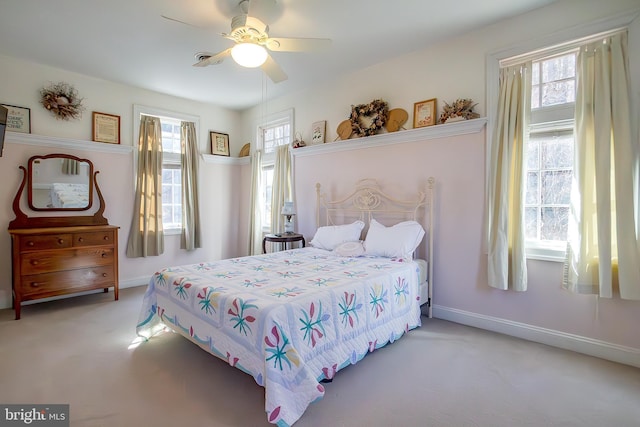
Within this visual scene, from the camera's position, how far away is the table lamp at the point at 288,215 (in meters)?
4.25

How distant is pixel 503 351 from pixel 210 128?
5.16 metres

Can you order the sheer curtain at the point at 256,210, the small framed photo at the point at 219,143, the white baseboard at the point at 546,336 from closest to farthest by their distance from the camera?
1. the white baseboard at the point at 546,336
2. the sheer curtain at the point at 256,210
3. the small framed photo at the point at 219,143

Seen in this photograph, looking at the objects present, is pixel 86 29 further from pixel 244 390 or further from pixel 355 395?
pixel 355 395

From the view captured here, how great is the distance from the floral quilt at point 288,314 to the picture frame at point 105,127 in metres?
2.68

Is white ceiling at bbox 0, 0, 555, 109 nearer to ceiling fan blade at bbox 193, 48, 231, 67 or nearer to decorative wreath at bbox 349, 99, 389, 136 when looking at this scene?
ceiling fan blade at bbox 193, 48, 231, 67

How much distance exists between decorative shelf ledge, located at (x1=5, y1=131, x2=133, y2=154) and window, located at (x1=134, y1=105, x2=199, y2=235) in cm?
57

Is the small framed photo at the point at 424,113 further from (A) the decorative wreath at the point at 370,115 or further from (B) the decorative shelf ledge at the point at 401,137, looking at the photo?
(A) the decorative wreath at the point at 370,115

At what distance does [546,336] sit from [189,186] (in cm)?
489

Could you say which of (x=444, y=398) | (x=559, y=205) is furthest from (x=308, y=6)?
(x=444, y=398)

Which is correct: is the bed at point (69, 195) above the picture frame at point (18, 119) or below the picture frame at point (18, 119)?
below

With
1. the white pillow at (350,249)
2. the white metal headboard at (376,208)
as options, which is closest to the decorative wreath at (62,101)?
the white metal headboard at (376,208)

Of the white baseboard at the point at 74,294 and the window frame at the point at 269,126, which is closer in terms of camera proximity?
the white baseboard at the point at 74,294

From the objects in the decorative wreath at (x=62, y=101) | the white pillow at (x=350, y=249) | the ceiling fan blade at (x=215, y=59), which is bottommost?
the white pillow at (x=350, y=249)

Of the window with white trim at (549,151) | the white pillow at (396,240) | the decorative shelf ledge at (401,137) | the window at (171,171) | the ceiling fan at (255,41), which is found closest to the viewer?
the ceiling fan at (255,41)
